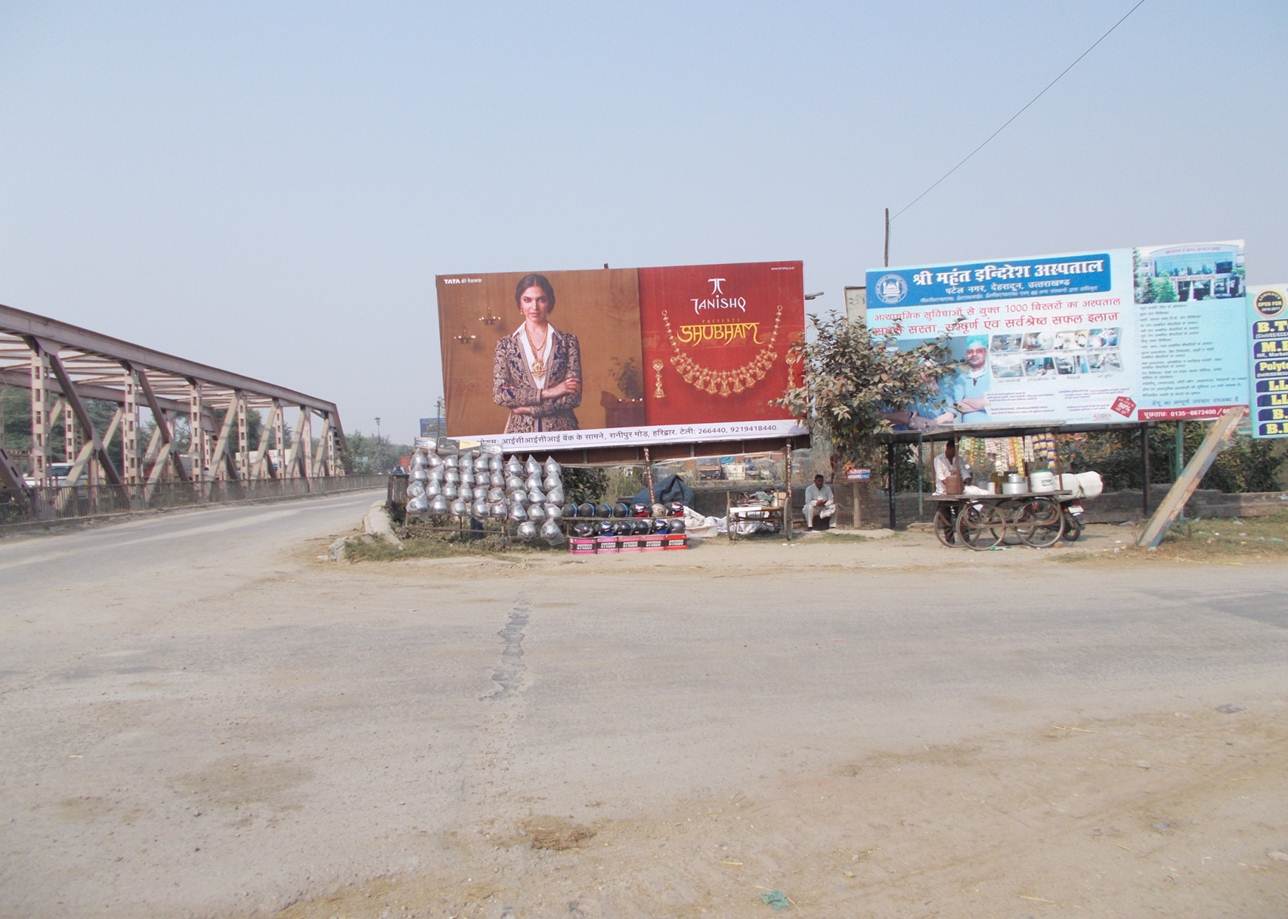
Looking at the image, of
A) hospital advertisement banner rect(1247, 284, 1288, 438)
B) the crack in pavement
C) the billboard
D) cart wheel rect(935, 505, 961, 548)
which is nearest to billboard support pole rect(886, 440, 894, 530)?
the billboard

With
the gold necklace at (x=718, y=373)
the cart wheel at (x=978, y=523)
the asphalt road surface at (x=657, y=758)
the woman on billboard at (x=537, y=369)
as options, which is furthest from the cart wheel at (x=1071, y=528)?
the woman on billboard at (x=537, y=369)

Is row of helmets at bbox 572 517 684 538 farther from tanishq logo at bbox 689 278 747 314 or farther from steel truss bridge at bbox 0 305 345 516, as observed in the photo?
steel truss bridge at bbox 0 305 345 516

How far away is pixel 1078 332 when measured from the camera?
1927 cm

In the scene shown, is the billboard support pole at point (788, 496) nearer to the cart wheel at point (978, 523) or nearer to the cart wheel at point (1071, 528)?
the cart wheel at point (978, 523)

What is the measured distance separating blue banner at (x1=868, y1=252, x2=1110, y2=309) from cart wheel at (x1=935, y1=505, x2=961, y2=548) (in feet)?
14.9

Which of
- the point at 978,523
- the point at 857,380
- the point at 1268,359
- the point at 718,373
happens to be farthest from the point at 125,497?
the point at 1268,359

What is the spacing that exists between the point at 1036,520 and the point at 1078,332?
4477 mm

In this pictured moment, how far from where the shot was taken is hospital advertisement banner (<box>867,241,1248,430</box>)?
18.9 meters

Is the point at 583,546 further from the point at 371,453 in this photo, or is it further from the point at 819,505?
the point at 371,453

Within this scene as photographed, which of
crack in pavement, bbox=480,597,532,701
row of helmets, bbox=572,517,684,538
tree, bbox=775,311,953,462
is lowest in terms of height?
crack in pavement, bbox=480,597,532,701

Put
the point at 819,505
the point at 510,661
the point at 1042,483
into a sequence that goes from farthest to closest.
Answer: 1. the point at 819,505
2. the point at 1042,483
3. the point at 510,661

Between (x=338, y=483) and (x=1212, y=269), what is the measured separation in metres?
52.1

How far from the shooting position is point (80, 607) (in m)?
11.8

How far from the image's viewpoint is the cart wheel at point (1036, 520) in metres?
17.1
